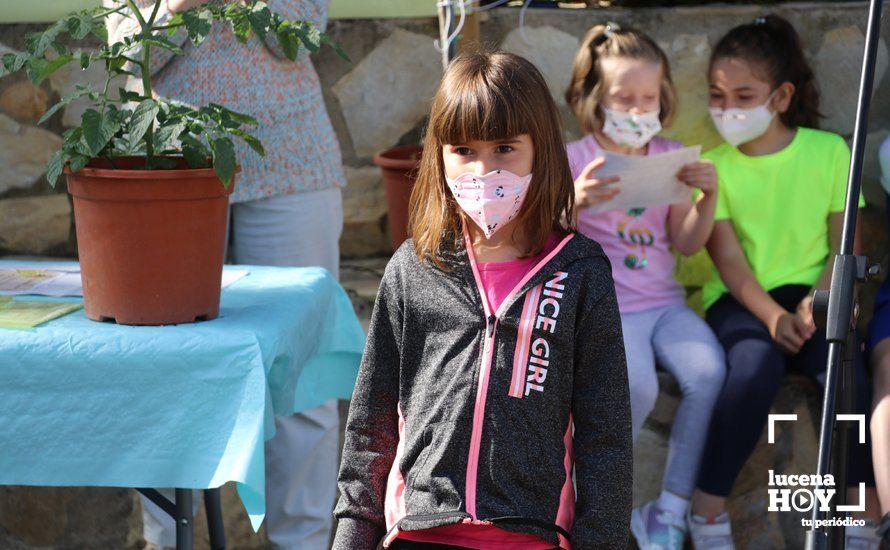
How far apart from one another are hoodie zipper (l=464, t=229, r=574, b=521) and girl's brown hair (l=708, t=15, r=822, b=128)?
61.4 inches

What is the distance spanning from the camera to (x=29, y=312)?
6.16ft

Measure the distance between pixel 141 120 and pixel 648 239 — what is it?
148 centimetres

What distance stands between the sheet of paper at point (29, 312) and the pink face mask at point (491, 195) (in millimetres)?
702

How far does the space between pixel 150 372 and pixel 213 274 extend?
20 centimetres

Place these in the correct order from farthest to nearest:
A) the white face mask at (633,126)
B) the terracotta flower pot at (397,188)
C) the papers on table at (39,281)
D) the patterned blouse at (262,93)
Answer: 1. the terracotta flower pot at (397,188)
2. the white face mask at (633,126)
3. the patterned blouse at (262,93)
4. the papers on table at (39,281)

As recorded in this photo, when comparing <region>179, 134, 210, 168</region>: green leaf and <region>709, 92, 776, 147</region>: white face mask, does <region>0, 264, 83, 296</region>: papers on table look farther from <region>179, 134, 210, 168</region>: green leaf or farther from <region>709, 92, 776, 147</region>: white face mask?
<region>709, 92, 776, 147</region>: white face mask

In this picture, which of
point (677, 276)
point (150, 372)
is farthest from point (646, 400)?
Result: point (150, 372)

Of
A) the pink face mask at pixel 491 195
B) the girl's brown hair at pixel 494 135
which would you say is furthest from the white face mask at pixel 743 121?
the pink face mask at pixel 491 195

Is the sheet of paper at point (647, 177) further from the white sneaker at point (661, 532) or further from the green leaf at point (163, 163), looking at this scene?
the green leaf at point (163, 163)

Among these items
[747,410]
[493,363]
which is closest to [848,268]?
[493,363]

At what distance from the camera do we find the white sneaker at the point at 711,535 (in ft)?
8.85

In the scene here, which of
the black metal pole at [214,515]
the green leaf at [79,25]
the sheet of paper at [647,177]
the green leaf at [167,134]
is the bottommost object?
the black metal pole at [214,515]

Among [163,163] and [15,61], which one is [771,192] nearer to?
[163,163]

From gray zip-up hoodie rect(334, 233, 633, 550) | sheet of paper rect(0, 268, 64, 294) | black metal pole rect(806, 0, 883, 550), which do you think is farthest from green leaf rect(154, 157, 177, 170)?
black metal pole rect(806, 0, 883, 550)
